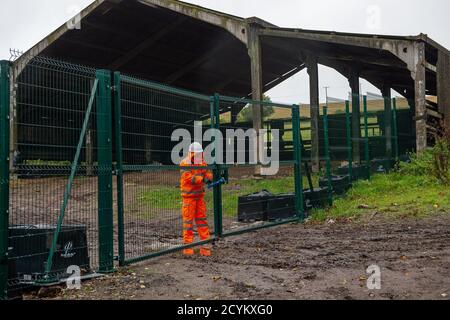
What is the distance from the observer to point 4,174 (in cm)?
461

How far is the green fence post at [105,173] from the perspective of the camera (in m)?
5.72

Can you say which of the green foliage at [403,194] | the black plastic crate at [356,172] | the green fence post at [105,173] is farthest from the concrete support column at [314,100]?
the green fence post at [105,173]

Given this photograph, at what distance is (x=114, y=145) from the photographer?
20.3ft

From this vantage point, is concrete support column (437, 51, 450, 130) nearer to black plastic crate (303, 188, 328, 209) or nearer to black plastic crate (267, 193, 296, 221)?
black plastic crate (303, 188, 328, 209)

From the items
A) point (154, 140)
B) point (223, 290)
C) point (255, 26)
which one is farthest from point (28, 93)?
point (255, 26)

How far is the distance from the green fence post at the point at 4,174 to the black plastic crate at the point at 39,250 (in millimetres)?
214

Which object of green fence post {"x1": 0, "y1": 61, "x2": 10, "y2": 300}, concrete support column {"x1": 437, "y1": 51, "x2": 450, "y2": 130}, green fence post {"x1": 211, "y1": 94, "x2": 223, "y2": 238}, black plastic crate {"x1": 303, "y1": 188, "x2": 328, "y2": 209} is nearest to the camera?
green fence post {"x1": 0, "y1": 61, "x2": 10, "y2": 300}

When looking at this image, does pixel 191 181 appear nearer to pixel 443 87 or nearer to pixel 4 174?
Result: pixel 4 174

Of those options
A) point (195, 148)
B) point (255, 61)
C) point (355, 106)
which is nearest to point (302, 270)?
point (195, 148)

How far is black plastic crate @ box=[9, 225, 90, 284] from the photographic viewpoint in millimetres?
4996

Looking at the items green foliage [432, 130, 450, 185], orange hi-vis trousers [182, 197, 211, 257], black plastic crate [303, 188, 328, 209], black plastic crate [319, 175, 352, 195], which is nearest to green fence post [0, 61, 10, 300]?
orange hi-vis trousers [182, 197, 211, 257]

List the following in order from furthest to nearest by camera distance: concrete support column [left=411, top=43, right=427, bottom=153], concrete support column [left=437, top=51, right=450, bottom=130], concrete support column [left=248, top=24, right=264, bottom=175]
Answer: concrete support column [left=248, top=24, right=264, bottom=175]
concrete support column [left=437, top=51, right=450, bottom=130]
concrete support column [left=411, top=43, right=427, bottom=153]

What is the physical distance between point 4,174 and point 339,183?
867 cm

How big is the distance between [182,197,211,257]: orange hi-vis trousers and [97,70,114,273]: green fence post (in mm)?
1489
